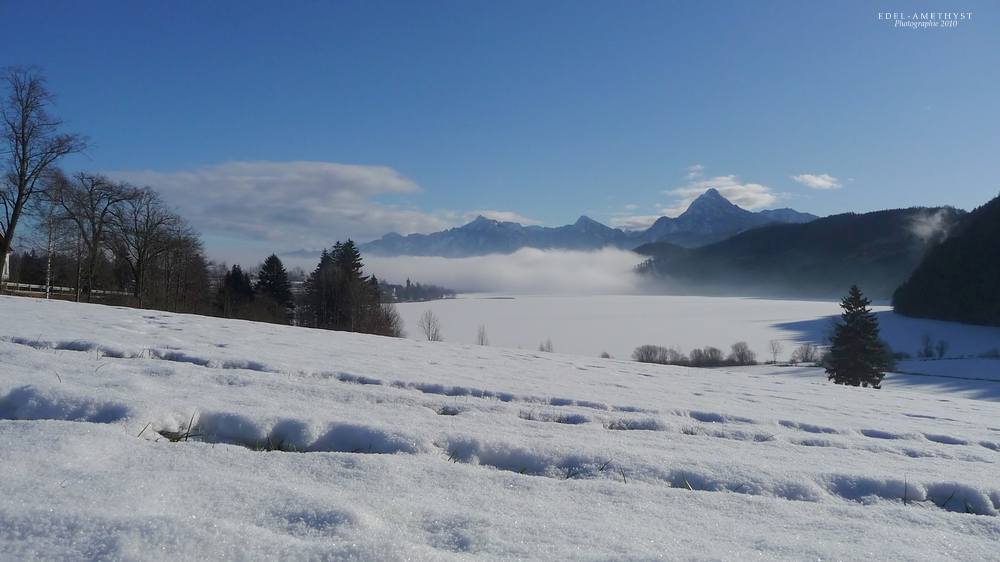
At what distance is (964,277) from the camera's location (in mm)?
70000

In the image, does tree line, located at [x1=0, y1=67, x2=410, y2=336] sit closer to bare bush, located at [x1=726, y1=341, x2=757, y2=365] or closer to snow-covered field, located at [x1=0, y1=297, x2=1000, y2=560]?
snow-covered field, located at [x1=0, y1=297, x2=1000, y2=560]

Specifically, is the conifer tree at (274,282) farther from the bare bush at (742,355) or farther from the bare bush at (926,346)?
the bare bush at (926,346)

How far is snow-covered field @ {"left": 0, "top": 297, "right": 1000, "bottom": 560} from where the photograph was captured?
1.71 m

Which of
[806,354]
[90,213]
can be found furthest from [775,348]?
[90,213]

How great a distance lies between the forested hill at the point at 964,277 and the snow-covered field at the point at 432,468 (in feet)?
284

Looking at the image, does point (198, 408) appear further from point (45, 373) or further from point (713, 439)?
point (713, 439)

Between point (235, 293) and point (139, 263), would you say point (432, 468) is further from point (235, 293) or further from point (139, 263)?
point (235, 293)

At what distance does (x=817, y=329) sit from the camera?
78188mm

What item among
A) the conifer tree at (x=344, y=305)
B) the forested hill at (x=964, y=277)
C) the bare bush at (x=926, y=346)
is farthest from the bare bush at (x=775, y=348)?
the conifer tree at (x=344, y=305)

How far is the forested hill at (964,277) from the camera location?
67.8m

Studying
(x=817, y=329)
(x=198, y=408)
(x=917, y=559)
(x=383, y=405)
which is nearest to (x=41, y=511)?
(x=198, y=408)

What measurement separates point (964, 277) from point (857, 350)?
59126mm

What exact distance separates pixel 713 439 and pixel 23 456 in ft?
13.8

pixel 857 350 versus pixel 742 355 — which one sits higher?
pixel 857 350
